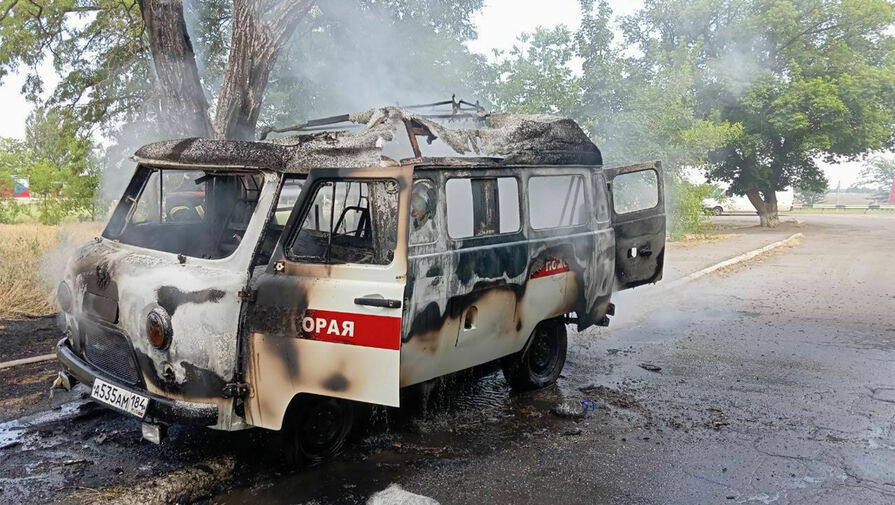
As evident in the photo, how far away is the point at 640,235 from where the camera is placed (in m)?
6.29

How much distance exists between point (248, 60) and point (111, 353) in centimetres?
640

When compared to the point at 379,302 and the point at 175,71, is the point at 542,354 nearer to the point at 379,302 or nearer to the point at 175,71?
the point at 379,302

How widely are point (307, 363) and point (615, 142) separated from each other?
617 inches

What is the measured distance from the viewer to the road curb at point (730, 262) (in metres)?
11.6

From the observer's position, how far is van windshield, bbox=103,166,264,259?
182 inches

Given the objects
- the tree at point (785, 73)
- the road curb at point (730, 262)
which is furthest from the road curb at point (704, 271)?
the tree at point (785, 73)

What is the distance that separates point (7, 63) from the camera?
48.5 feet

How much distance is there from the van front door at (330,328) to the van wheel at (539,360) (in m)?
2.07

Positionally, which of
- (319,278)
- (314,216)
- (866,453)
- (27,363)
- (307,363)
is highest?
(314,216)

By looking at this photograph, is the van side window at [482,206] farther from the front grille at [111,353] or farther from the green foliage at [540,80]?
the green foliage at [540,80]

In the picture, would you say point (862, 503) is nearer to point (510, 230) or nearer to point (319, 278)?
point (510, 230)

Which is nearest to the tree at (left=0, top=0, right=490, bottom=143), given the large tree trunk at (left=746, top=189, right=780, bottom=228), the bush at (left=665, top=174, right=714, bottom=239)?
the bush at (left=665, top=174, right=714, bottom=239)

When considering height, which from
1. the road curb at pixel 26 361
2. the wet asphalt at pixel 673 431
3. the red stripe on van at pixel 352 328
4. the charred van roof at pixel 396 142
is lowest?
the wet asphalt at pixel 673 431

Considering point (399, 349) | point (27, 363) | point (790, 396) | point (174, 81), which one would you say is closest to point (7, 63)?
point (174, 81)
